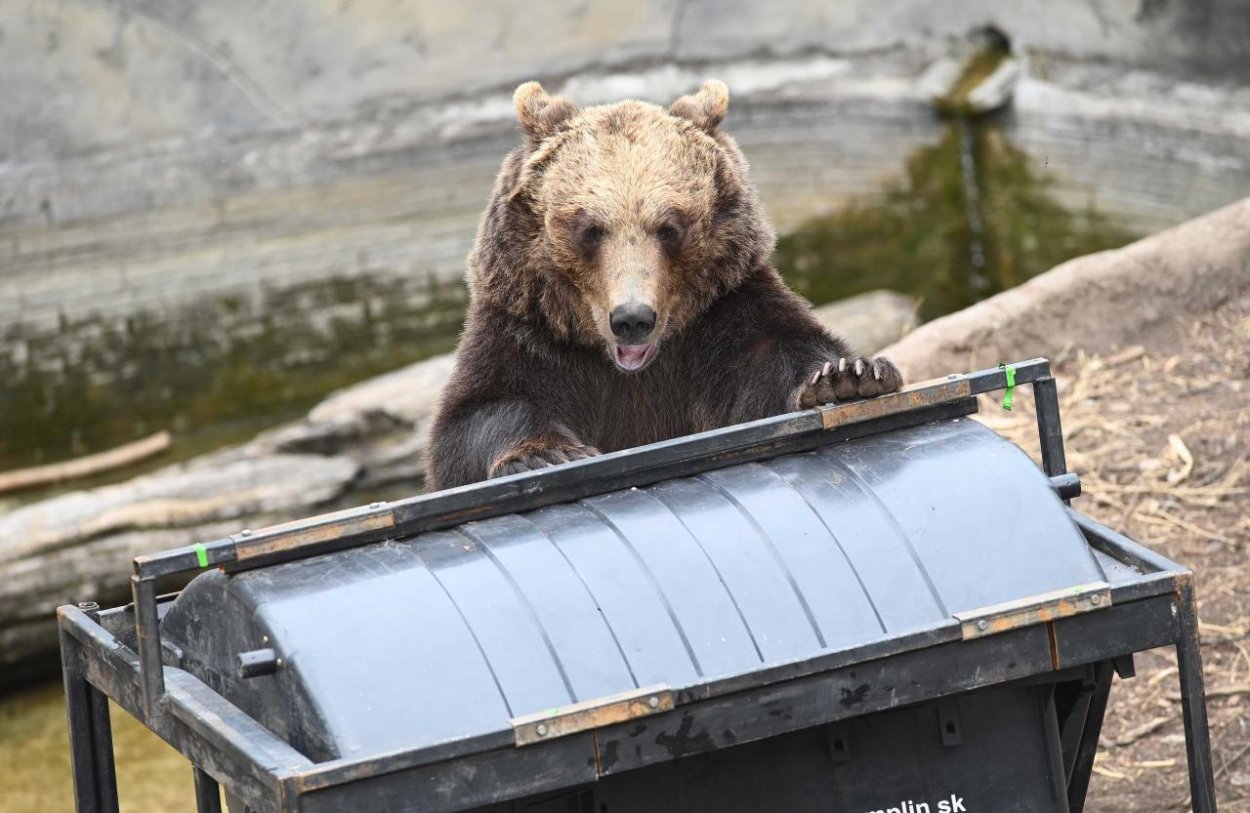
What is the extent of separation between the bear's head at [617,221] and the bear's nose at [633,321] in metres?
0.06

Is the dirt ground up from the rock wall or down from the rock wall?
down

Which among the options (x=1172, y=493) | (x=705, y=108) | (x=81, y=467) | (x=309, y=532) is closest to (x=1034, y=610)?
(x=309, y=532)

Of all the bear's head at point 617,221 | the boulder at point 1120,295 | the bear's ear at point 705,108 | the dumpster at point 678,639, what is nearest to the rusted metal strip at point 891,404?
the dumpster at point 678,639

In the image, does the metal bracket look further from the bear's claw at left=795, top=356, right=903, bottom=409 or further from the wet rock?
the wet rock

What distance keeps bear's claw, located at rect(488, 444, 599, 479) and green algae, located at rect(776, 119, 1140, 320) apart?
558 centimetres

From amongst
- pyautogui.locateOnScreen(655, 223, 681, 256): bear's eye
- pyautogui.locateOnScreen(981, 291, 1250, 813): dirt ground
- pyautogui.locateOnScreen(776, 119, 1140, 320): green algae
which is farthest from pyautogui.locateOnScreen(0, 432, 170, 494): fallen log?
pyautogui.locateOnScreen(655, 223, 681, 256): bear's eye

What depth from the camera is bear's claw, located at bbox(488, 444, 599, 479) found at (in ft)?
12.4

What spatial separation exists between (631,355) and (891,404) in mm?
968

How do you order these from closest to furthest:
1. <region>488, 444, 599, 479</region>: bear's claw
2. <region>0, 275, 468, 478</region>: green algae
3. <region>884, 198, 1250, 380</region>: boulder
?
<region>488, 444, 599, 479</region>: bear's claw
<region>884, 198, 1250, 380</region>: boulder
<region>0, 275, 468, 478</region>: green algae

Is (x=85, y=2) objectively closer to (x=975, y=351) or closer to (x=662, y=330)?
(x=975, y=351)

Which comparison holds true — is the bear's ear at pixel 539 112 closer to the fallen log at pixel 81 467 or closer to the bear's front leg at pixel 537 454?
the bear's front leg at pixel 537 454

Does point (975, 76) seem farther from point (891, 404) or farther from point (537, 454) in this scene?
point (891, 404)

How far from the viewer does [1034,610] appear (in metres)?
2.67

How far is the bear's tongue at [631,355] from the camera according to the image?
3.99 m
